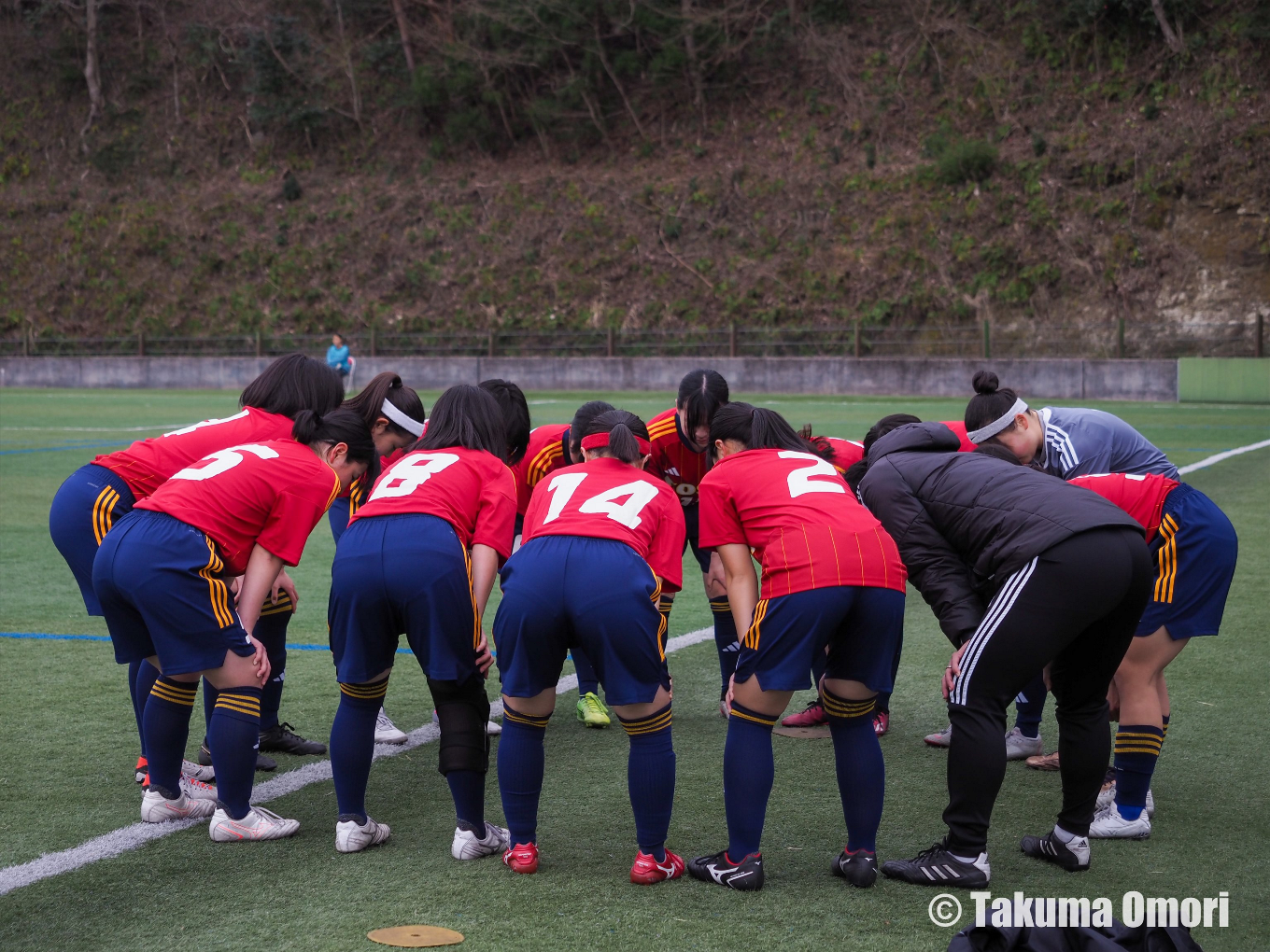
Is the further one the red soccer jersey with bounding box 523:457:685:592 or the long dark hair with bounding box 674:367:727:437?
the long dark hair with bounding box 674:367:727:437

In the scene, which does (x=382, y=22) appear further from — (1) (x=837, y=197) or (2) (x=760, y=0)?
(1) (x=837, y=197)

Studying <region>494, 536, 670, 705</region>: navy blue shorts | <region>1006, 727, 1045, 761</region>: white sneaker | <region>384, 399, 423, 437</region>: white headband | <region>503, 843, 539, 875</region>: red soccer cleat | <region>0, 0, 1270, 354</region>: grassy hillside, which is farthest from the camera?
<region>0, 0, 1270, 354</region>: grassy hillside

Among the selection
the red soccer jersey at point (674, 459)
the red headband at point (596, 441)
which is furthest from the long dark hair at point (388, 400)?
the red soccer jersey at point (674, 459)

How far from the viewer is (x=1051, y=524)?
3.85 metres

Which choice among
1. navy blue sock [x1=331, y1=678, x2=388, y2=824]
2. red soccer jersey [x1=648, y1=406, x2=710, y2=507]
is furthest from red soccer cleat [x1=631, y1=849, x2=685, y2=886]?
red soccer jersey [x1=648, y1=406, x2=710, y2=507]

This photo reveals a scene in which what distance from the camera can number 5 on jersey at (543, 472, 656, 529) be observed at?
3992 millimetres

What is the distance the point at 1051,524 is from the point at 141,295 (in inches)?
1836

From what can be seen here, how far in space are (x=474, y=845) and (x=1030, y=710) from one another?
2532 mm

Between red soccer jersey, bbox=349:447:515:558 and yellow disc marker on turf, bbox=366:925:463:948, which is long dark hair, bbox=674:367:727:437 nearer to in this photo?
red soccer jersey, bbox=349:447:515:558

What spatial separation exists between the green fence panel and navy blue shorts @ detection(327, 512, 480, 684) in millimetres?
27565

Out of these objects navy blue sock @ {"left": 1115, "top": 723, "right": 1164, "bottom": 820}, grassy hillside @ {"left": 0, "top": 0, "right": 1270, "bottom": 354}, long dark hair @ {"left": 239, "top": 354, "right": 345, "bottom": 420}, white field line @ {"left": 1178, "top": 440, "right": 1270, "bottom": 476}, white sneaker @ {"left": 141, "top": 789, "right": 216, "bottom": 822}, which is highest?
grassy hillside @ {"left": 0, "top": 0, "right": 1270, "bottom": 354}

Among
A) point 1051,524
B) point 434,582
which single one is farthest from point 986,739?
point 434,582

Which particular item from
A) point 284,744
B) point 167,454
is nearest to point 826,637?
point 284,744

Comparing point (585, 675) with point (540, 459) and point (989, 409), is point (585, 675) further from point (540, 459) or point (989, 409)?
point (989, 409)
